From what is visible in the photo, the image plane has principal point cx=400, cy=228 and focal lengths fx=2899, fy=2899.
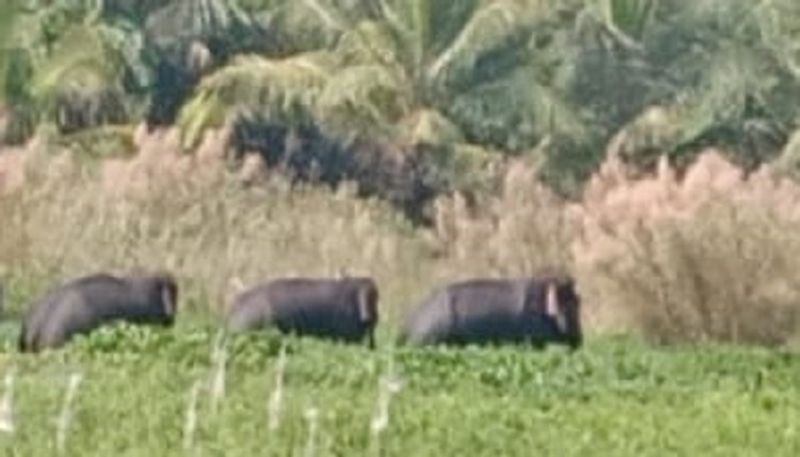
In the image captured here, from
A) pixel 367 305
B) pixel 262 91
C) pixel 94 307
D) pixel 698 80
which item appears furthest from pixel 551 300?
pixel 698 80

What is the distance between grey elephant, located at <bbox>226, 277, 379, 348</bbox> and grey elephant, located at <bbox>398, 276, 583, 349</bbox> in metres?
0.28

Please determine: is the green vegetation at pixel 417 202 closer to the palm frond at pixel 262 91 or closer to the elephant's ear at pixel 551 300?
the palm frond at pixel 262 91

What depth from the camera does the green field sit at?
9.77m

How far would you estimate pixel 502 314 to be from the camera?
1564 centimetres

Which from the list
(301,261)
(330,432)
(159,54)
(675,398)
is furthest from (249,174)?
(330,432)

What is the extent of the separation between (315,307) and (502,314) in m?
1.04

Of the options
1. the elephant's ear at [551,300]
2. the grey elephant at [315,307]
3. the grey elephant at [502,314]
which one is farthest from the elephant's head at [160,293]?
the elephant's ear at [551,300]

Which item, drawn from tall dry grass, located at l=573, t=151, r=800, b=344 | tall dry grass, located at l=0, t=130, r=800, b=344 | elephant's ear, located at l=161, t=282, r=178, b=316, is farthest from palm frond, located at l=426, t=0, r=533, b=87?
elephant's ear, located at l=161, t=282, r=178, b=316

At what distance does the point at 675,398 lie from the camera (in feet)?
39.9

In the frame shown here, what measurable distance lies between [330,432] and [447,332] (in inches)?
227

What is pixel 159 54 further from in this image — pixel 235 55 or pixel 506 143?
pixel 506 143

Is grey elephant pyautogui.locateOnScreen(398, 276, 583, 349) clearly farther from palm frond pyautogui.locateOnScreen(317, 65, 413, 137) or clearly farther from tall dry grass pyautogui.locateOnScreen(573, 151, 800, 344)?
palm frond pyautogui.locateOnScreen(317, 65, 413, 137)

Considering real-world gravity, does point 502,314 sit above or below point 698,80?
below

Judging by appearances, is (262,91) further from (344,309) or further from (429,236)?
(344,309)
